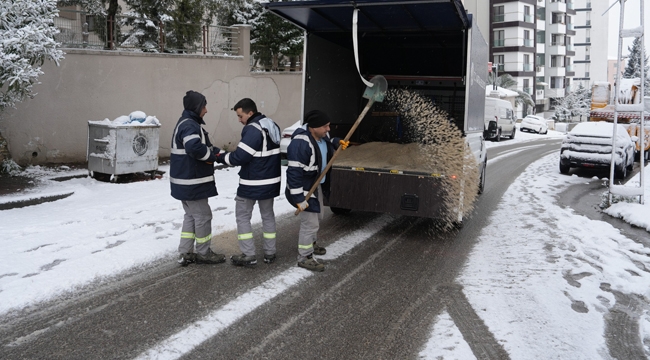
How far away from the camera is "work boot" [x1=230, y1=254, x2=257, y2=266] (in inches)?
221

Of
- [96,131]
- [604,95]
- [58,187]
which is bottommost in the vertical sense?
[58,187]

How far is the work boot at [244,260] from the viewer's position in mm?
5613

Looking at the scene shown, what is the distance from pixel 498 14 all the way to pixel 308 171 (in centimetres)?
5977

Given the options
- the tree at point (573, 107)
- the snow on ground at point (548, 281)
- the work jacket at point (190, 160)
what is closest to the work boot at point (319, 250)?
the work jacket at point (190, 160)

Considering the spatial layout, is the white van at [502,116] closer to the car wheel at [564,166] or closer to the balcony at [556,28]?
the car wheel at [564,166]

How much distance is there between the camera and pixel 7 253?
5.92 m

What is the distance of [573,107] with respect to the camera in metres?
54.8

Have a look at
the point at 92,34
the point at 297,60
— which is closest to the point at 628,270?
the point at 92,34

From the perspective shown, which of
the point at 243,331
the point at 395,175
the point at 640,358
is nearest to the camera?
the point at 640,358

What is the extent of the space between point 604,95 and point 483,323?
63.7ft

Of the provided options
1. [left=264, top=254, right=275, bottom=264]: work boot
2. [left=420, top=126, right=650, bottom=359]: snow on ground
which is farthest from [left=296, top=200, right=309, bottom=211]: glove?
[left=420, top=126, right=650, bottom=359]: snow on ground

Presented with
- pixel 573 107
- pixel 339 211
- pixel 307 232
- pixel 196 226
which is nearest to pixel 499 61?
pixel 573 107

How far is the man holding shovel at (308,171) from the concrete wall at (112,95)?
27.9 ft

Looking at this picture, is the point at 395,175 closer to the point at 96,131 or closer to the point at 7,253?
the point at 7,253
